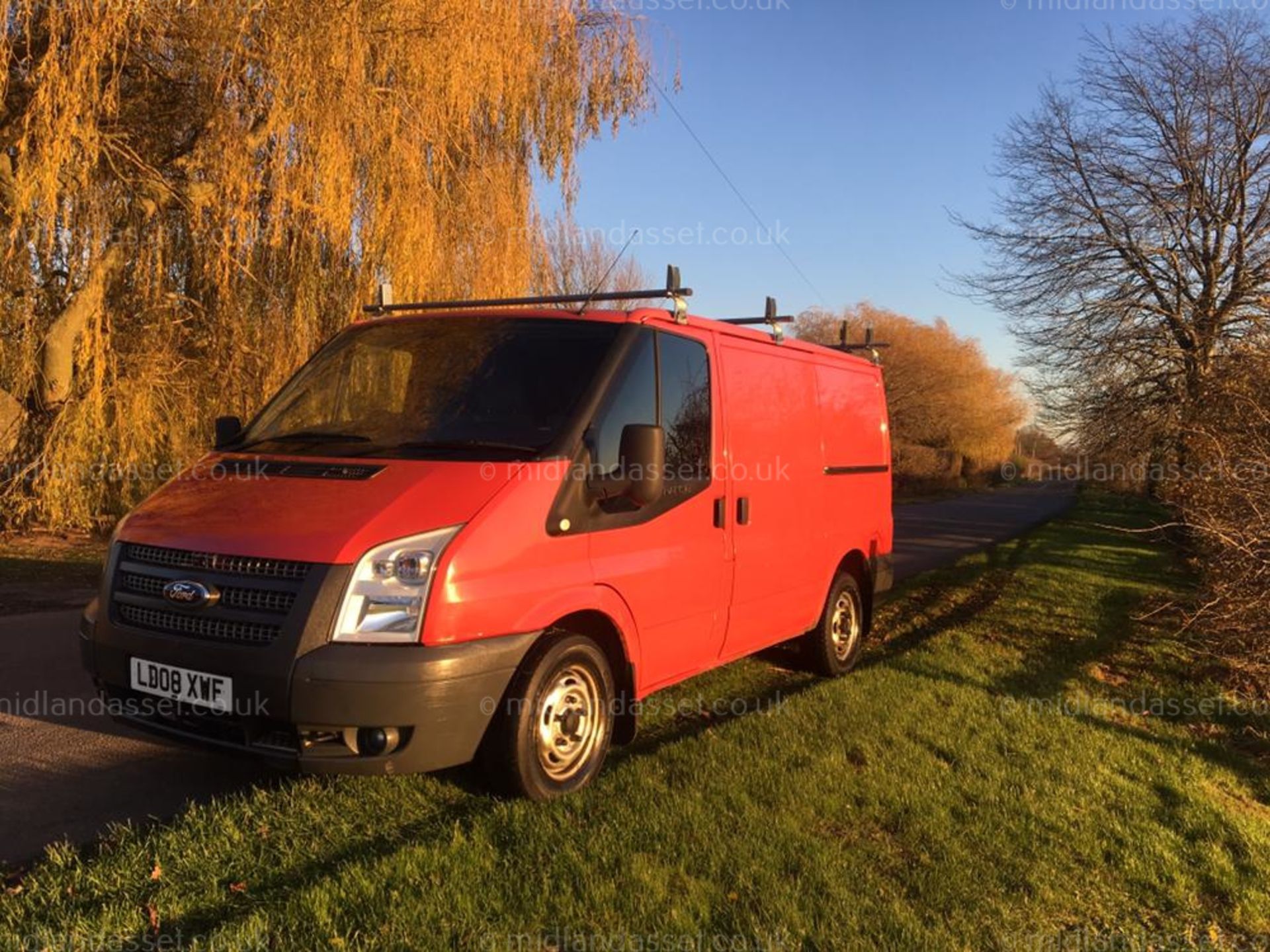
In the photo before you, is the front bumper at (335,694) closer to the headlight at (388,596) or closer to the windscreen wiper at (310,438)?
the headlight at (388,596)

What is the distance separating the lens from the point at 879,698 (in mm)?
5848

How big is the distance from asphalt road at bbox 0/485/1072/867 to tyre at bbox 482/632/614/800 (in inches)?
43.9

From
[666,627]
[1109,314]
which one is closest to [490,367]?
[666,627]

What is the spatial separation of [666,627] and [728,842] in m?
1.19

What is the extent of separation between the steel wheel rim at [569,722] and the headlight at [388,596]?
2.41 ft

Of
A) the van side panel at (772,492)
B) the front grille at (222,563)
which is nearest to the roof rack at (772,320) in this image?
the van side panel at (772,492)

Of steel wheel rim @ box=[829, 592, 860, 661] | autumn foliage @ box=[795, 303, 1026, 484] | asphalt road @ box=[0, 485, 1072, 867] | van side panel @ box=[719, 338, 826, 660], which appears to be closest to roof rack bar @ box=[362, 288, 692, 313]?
van side panel @ box=[719, 338, 826, 660]

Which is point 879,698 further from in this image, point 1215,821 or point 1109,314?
point 1109,314

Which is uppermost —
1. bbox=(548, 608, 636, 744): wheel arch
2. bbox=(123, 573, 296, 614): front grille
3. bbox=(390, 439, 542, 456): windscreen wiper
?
bbox=(390, 439, 542, 456): windscreen wiper

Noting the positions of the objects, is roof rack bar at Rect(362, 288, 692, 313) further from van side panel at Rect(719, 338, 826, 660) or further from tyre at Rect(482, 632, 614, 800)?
tyre at Rect(482, 632, 614, 800)

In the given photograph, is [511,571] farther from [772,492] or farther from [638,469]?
[772,492]

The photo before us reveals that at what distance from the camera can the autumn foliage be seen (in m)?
49.3

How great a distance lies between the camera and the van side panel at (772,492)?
5.14 meters

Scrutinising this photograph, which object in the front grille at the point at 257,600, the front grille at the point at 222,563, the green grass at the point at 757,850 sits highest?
the front grille at the point at 222,563
